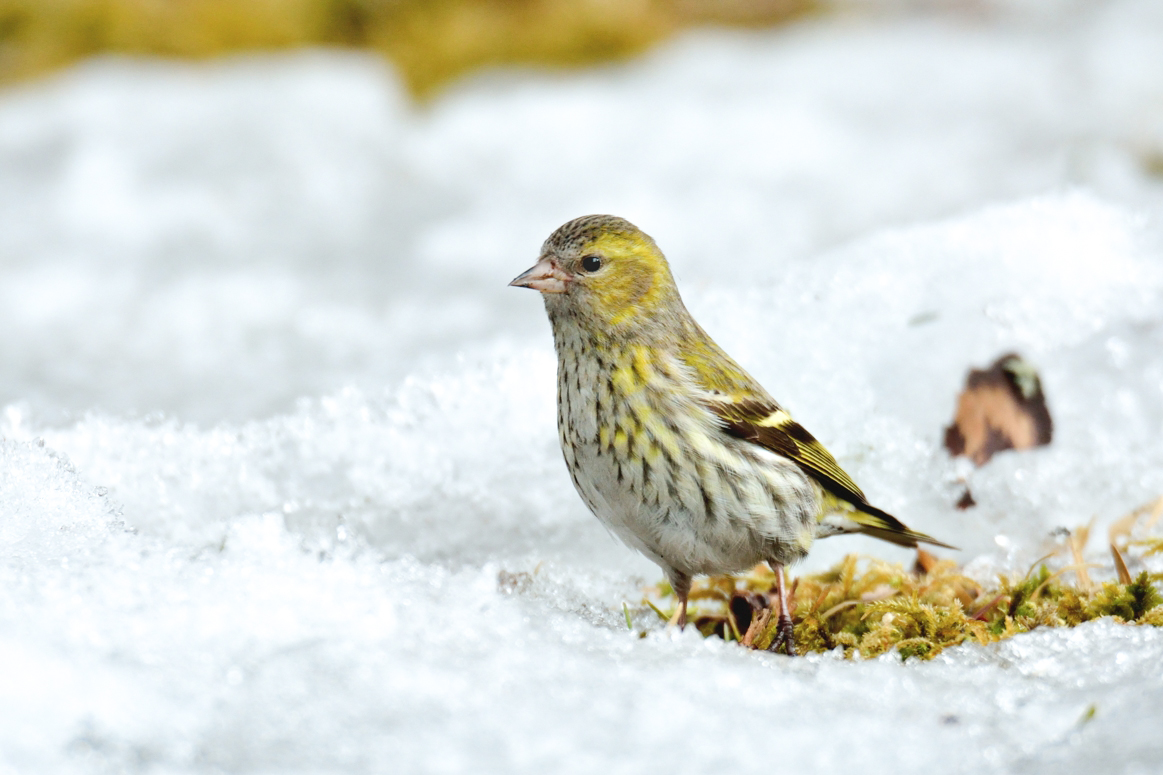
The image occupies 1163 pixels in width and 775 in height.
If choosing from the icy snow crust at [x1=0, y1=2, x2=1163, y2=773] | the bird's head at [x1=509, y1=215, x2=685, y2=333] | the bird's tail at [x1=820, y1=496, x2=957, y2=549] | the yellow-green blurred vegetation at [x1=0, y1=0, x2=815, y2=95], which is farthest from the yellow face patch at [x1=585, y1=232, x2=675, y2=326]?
the yellow-green blurred vegetation at [x1=0, y1=0, x2=815, y2=95]

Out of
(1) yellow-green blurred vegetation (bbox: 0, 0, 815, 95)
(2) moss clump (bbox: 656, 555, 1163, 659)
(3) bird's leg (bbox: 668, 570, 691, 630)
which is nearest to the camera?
(2) moss clump (bbox: 656, 555, 1163, 659)

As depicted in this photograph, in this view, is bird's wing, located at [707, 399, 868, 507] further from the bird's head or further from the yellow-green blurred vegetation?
the yellow-green blurred vegetation

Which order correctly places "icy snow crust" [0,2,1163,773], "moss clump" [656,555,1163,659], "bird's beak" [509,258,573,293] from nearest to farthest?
"icy snow crust" [0,2,1163,773] → "moss clump" [656,555,1163,659] → "bird's beak" [509,258,573,293]

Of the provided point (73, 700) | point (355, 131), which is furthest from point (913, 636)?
point (355, 131)

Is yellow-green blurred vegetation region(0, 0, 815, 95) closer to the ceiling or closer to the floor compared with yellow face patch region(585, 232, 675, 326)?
closer to the ceiling

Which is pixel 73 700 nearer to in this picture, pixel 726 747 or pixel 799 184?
pixel 726 747

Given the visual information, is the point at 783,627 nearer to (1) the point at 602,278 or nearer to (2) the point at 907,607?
(2) the point at 907,607
